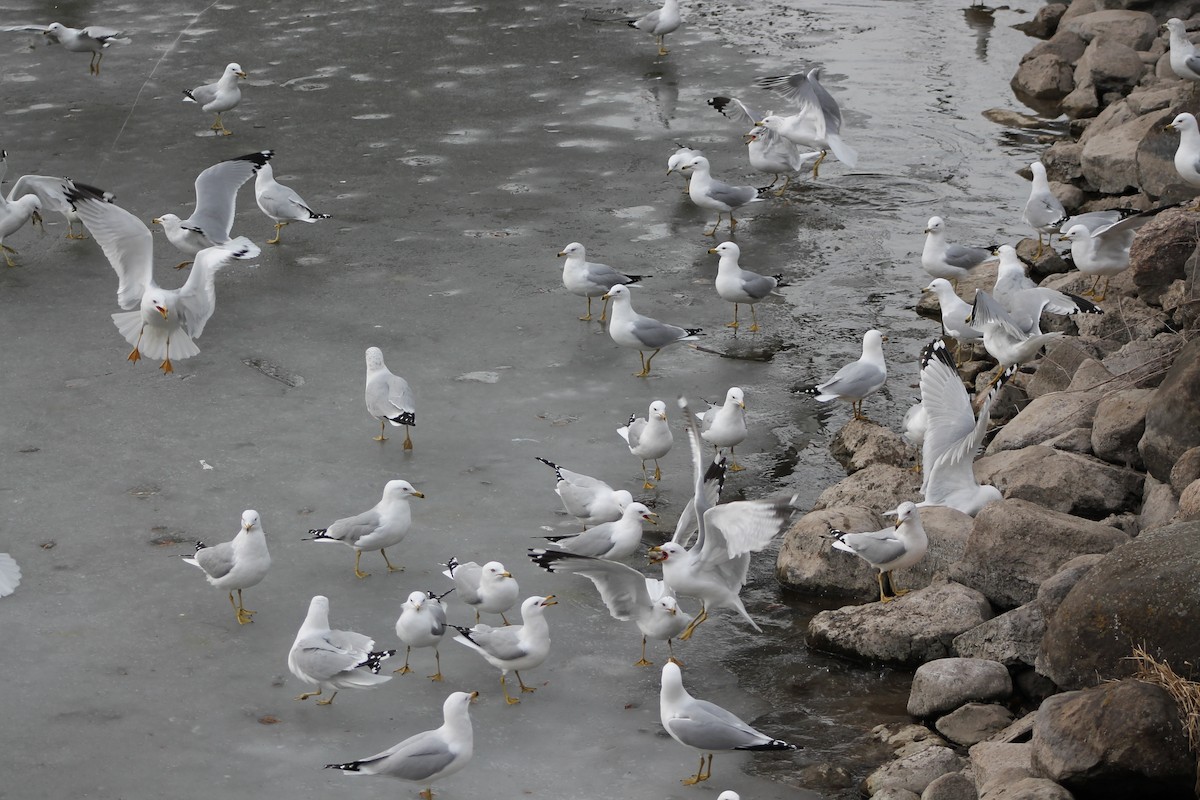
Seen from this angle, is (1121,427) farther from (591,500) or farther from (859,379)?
(591,500)

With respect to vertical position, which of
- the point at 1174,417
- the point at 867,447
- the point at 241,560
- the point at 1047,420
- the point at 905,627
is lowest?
the point at 867,447

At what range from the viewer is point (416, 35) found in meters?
17.8

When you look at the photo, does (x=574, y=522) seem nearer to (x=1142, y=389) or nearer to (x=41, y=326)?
(x=1142, y=389)

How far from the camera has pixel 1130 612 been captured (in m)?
5.96

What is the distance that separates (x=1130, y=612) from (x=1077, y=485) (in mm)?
2114

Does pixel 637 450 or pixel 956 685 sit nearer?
pixel 956 685

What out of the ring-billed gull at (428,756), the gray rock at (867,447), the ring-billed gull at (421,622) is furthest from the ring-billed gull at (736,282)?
the ring-billed gull at (428,756)

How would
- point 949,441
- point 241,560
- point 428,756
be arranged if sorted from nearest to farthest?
point 428,756, point 241,560, point 949,441

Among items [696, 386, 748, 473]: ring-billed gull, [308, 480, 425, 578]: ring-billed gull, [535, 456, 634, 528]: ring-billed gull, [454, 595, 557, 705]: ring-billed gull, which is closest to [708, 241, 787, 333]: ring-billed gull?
[696, 386, 748, 473]: ring-billed gull

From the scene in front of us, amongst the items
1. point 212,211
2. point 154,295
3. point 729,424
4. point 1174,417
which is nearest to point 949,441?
point 1174,417

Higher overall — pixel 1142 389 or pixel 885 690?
pixel 1142 389

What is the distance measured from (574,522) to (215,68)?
1035 centimetres

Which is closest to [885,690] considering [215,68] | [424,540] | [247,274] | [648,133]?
[424,540]

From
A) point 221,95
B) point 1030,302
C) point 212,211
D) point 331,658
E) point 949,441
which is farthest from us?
point 221,95
